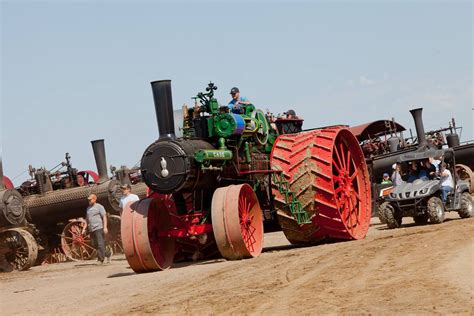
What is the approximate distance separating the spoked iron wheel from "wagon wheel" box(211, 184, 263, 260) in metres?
1.07

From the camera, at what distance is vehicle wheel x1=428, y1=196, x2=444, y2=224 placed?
16.3 m

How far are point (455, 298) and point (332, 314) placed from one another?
101 cm

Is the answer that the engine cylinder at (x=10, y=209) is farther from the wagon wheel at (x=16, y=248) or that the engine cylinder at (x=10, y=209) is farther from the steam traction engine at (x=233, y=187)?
the steam traction engine at (x=233, y=187)

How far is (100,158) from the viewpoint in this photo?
22.3 m

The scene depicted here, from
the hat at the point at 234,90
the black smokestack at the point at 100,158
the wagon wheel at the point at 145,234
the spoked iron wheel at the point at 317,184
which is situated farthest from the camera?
the black smokestack at the point at 100,158

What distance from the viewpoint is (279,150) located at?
13945 millimetres

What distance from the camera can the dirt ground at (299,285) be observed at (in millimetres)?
7008

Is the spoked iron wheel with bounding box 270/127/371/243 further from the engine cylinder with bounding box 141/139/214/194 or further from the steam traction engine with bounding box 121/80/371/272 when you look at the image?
the engine cylinder with bounding box 141/139/214/194

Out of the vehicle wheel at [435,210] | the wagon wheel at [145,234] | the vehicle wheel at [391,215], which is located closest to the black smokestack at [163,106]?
the wagon wheel at [145,234]

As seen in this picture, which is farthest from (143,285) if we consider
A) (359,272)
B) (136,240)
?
(359,272)

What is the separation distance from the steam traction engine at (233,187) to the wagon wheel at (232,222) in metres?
0.01

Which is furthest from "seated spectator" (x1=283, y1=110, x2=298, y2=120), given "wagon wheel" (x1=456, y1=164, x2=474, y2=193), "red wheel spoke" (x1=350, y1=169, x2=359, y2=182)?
"wagon wheel" (x1=456, y1=164, x2=474, y2=193)

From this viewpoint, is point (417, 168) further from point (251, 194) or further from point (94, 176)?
point (94, 176)

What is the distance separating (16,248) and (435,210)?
8.81 meters
